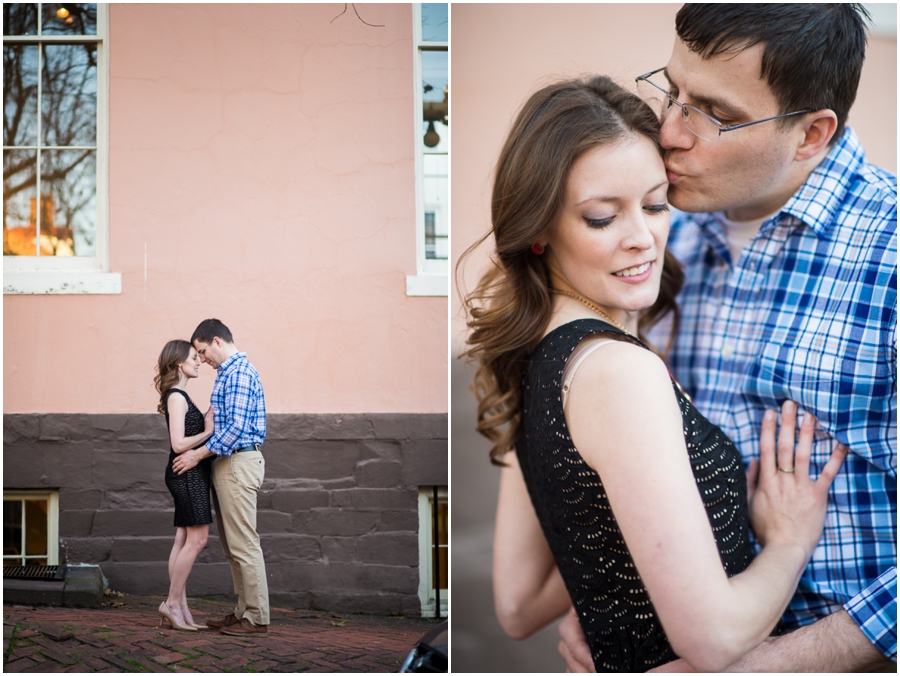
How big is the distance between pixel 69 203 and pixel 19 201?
0.19m

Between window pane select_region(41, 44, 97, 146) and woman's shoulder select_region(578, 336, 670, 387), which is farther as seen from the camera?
window pane select_region(41, 44, 97, 146)

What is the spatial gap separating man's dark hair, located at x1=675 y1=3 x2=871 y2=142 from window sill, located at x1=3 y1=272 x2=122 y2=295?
218cm

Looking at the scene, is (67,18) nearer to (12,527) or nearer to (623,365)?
(12,527)

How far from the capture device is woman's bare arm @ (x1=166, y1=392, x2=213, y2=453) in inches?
106

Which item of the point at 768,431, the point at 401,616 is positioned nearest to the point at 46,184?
the point at 401,616

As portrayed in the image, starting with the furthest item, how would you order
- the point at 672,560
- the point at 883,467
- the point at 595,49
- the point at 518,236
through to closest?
1. the point at 595,49
2. the point at 883,467
3. the point at 518,236
4. the point at 672,560

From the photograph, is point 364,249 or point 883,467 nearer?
point 883,467

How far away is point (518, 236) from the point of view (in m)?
2.26

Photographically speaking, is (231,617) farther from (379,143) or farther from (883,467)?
(883,467)

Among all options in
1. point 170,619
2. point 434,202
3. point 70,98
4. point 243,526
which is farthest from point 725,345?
point 70,98

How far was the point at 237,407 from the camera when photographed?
272 cm

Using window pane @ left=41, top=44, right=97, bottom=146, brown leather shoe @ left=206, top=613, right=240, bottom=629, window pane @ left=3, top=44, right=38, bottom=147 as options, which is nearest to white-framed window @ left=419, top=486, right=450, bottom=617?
brown leather shoe @ left=206, top=613, right=240, bottom=629

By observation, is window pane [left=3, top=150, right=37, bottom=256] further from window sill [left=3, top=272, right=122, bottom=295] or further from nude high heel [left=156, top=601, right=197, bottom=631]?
nude high heel [left=156, top=601, right=197, bottom=631]

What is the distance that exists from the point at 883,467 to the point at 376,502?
1.73 metres
